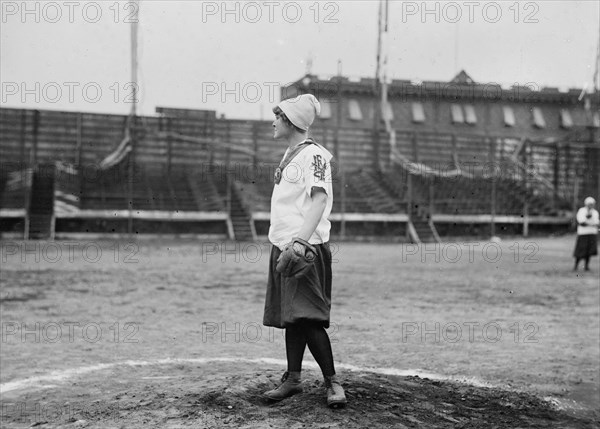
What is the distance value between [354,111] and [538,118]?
44.3 feet

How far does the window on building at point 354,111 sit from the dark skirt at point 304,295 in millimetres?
40760

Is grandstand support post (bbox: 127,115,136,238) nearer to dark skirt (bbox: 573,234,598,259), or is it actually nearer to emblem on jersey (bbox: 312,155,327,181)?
dark skirt (bbox: 573,234,598,259)

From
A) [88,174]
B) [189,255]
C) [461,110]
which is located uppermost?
[461,110]

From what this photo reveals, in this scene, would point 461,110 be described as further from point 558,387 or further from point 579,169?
point 558,387

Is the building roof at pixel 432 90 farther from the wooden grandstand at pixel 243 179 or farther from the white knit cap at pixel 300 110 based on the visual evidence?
the white knit cap at pixel 300 110

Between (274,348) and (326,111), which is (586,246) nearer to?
(274,348)

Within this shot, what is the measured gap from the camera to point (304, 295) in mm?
4266

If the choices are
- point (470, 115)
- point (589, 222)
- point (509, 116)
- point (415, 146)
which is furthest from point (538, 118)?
point (589, 222)

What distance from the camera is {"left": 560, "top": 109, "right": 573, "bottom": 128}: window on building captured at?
50281 millimetres

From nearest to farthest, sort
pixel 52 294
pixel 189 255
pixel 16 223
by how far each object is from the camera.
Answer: pixel 52 294 < pixel 189 255 < pixel 16 223

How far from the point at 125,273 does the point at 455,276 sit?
633 centimetres

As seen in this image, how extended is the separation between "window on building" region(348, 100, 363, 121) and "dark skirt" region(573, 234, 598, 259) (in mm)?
29534

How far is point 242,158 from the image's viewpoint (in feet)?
103

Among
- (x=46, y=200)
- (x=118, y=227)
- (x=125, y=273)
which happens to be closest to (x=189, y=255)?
(x=125, y=273)
